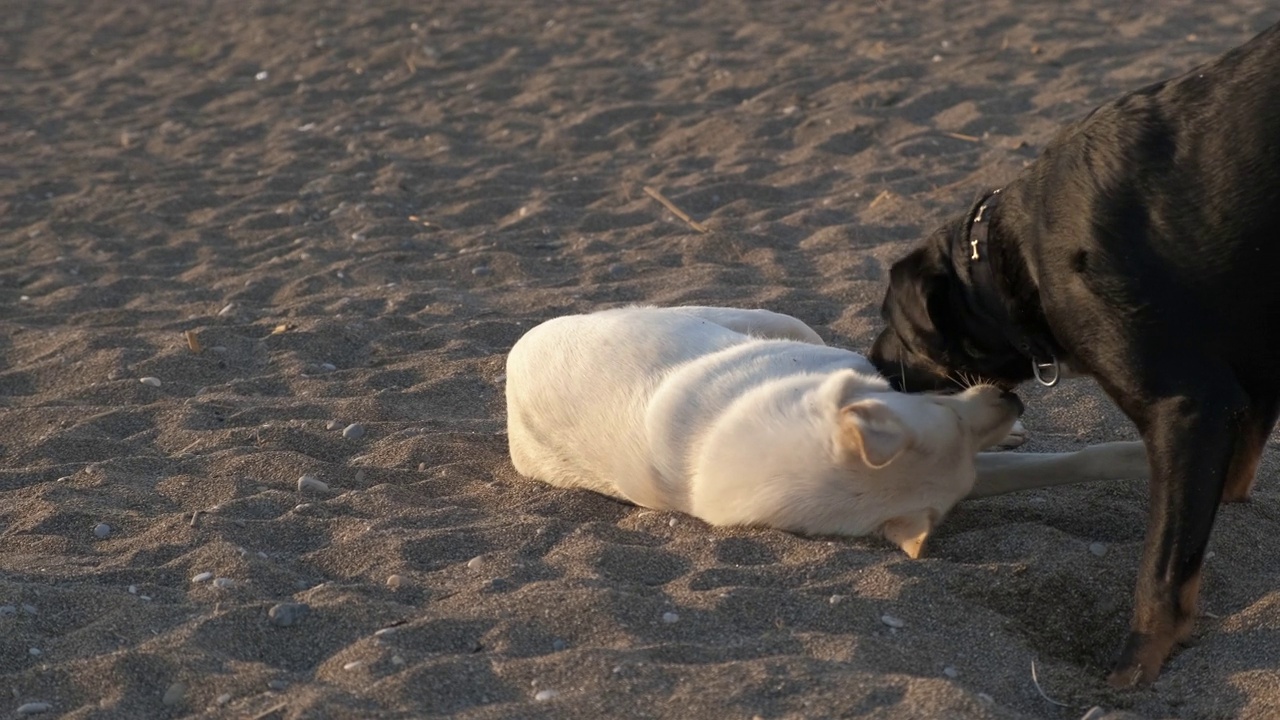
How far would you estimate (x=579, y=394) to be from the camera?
15.1 ft

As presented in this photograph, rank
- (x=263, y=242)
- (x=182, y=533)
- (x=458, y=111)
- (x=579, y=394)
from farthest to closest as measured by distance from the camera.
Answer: (x=458, y=111)
(x=263, y=242)
(x=579, y=394)
(x=182, y=533)

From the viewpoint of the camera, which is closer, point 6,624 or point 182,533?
point 6,624

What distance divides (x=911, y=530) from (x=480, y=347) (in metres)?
2.53

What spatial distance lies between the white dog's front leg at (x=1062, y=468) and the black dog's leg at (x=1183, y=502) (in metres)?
0.90

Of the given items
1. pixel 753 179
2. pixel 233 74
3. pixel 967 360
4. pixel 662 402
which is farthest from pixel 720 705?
pixel 233 74

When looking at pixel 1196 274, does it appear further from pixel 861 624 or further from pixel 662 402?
pixel 662 402

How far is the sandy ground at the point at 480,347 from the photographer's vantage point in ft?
11.3

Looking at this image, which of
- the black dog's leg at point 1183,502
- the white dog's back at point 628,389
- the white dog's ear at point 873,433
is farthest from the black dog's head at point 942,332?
the black dog's leg at point 1183,502

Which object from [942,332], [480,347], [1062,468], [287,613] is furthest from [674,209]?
[287,613]

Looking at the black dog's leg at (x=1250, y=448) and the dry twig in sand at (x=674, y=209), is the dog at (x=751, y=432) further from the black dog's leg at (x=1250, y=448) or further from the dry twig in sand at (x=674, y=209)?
the dry twig in sand at (x=674, y=209)

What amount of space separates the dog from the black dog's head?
0.49 feet

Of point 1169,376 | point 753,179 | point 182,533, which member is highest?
point 1169,376

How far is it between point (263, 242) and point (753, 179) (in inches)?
104

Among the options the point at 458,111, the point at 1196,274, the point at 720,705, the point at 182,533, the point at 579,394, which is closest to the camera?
the point at 720,705
